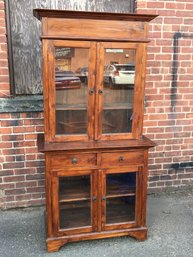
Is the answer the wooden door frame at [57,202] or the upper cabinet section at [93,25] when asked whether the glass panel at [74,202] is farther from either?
the upper cabinet section at [93,25]

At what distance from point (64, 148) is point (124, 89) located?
72 centimetres

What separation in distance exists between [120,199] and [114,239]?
393 mm

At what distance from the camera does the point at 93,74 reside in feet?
7.14

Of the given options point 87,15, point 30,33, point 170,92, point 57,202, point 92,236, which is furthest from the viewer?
point 170,92

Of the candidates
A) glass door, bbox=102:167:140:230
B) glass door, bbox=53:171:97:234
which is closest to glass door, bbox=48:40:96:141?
glass door, bbox=53:171:97:234

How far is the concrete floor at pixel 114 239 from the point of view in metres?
2.32

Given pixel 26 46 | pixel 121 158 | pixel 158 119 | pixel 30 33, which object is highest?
pixel 30 33

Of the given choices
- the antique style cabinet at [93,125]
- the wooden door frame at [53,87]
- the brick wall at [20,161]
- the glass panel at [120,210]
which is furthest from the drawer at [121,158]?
the brick wall at [20,161]

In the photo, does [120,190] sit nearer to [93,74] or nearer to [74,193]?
[74,193]

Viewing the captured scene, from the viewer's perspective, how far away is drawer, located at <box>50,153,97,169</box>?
2.21 meters

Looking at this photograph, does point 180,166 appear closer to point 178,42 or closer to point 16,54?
point 178,42

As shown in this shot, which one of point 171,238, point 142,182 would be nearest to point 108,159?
point 142,182

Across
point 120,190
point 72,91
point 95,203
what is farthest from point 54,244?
point 72,91

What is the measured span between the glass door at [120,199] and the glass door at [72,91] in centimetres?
46
